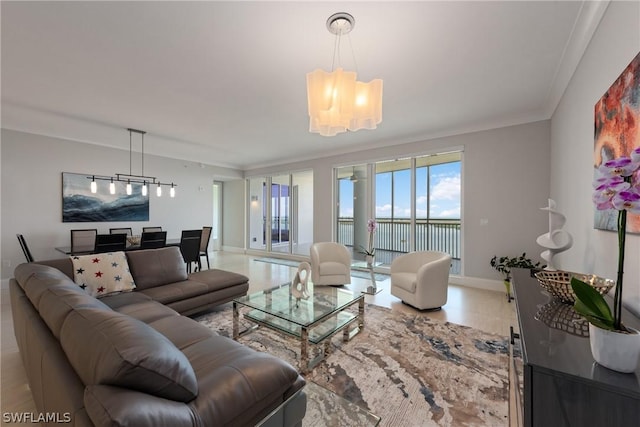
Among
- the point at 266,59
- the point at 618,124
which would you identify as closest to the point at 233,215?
the point at 266,59


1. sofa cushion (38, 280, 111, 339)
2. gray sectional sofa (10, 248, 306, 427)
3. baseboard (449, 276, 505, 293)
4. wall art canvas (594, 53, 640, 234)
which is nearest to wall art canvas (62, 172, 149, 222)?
gray sectional sofa (10, 248, 306, 427)

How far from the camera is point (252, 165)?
7957 mm

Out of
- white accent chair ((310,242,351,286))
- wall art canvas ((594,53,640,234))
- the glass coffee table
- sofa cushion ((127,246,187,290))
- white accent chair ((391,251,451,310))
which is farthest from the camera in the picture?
white accent chair ((310,242,351,286))

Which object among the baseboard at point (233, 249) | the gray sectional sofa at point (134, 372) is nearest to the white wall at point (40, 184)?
the baseboard at point (233, 249)

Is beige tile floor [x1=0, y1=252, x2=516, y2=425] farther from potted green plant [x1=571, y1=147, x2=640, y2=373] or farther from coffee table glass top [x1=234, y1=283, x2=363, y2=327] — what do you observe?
potted green plant [x1=571, y1=147, x2=640, y2=373]

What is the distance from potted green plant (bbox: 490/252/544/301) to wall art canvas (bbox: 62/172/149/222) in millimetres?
7006

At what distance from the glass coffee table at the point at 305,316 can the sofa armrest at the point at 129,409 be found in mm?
1311

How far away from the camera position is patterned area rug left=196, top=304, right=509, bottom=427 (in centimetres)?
171

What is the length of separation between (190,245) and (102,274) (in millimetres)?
2288

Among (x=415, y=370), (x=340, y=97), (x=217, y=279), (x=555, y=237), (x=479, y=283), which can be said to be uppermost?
(x=340, y=97)

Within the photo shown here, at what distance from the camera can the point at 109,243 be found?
13.7 feet

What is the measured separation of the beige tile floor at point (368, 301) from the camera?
1.86 meters

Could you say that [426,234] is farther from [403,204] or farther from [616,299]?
[616,299]

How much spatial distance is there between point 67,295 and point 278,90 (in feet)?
8.86
